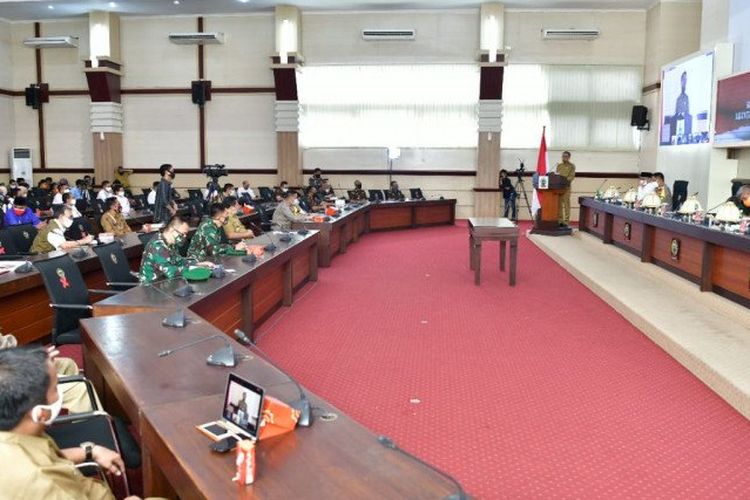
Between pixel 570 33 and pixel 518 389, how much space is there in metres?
12.1

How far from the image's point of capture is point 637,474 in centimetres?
314

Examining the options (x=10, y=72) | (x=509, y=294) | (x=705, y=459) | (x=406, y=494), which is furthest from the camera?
(x=10, y=72)

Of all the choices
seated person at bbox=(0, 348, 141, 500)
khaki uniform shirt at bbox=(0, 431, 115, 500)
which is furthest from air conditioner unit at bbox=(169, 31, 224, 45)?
khaki uniform shirt at bbox=(0, 431, 115, 500)

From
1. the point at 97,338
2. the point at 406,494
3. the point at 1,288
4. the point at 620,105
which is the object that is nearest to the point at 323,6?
the point at 620,105

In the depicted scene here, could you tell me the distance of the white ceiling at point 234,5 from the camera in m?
14.3

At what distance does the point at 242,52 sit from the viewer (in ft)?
50.9

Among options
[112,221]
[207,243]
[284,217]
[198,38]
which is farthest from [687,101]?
[198,38]

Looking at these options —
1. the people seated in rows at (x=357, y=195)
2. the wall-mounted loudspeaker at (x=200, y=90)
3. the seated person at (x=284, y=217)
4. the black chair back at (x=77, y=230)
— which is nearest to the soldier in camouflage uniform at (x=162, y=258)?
the black chair back at (x=77, y=230)

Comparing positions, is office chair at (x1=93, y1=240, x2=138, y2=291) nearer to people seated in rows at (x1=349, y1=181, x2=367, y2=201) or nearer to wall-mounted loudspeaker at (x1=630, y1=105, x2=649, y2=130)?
people seated in rows at (x1=349, y1=181, x2=367, y2=201)

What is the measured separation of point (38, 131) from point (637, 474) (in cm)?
1651

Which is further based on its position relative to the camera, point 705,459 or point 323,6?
point 323,6

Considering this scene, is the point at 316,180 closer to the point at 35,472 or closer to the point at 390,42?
the point at 390,42

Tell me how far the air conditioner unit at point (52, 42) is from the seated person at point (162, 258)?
12353 mm

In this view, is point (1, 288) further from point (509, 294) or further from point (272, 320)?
point (509, 294)
